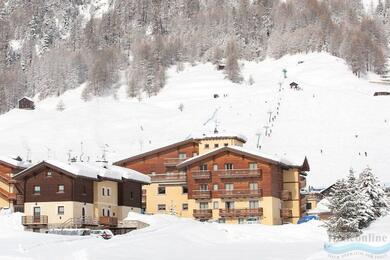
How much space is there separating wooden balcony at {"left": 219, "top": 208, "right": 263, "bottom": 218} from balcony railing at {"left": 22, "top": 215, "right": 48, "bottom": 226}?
672 inches

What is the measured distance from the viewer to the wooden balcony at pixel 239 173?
65.7 meters

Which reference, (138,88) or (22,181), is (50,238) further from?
(138,88)

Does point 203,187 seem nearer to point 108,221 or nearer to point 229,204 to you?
point 229,204

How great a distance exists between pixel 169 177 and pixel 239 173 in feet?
27.5

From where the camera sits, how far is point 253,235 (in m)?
48.7

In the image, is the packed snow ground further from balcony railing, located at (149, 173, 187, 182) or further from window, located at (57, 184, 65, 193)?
balcony railing, located at (149, 173, 187, 182)

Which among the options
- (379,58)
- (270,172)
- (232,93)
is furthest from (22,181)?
(379,58)

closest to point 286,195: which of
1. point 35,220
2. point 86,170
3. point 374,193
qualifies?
point 374,193

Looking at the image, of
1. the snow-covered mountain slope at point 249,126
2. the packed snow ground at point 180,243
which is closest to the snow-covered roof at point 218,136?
the snow-covered mountain slope at point 249,126

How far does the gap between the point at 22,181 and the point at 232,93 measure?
89980 mm

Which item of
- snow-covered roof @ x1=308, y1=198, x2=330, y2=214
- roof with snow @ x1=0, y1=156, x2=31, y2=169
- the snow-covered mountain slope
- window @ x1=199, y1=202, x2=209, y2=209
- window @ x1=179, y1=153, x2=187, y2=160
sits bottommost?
snow-covered roof @ x1=308, y1=198, x2=330, y2=214

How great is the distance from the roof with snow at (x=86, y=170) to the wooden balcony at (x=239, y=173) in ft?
27.2

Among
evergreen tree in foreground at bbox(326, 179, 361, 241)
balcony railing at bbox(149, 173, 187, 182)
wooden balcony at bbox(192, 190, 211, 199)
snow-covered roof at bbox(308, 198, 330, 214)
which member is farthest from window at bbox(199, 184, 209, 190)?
evergreen tree in foreground at bbox(326, 179, 361, 241)

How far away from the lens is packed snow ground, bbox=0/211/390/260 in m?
33.1
